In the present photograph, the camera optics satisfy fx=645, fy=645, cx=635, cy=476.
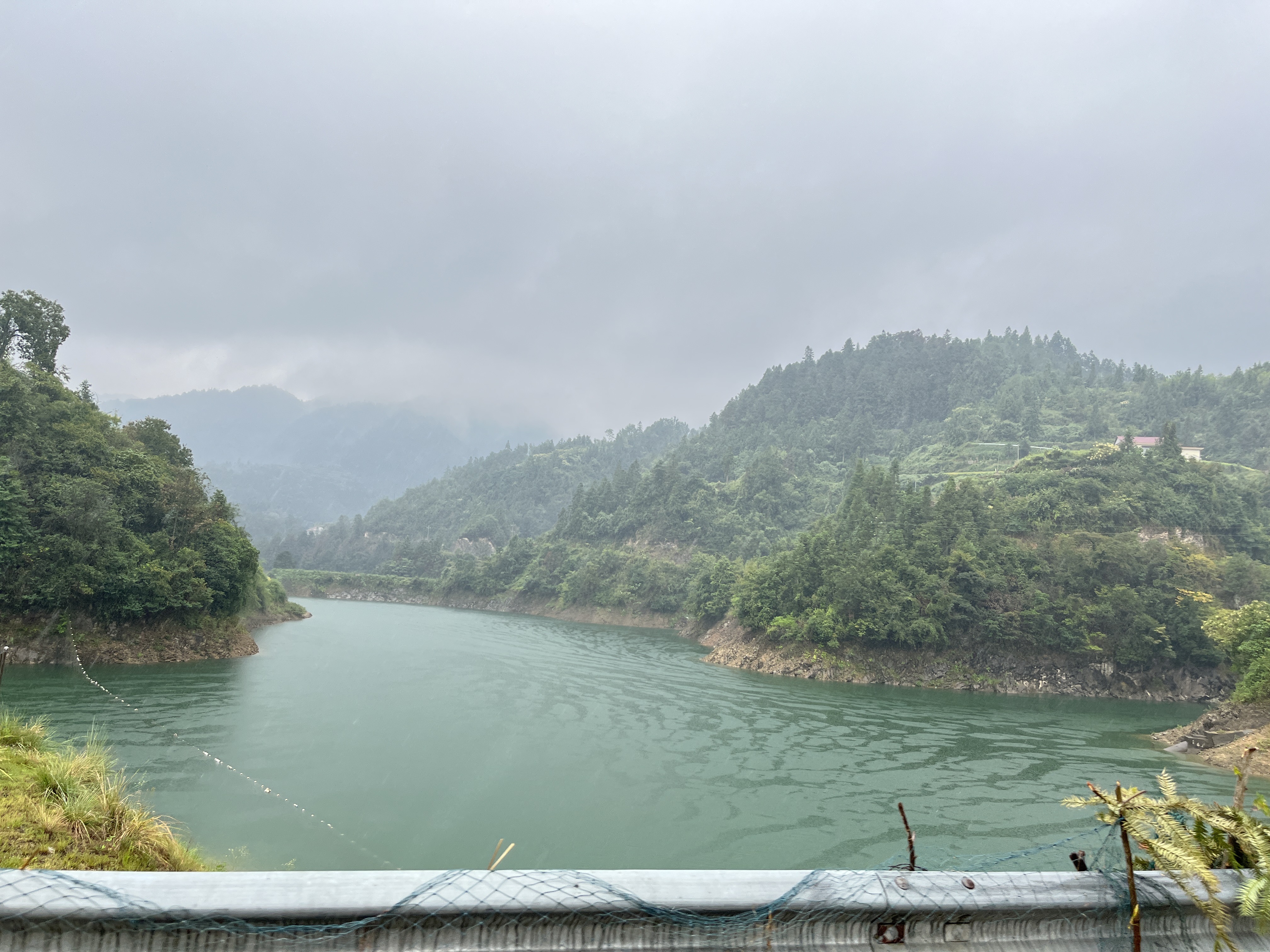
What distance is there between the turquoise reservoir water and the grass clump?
3699 mm

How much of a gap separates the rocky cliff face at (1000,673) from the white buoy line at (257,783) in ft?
83.4

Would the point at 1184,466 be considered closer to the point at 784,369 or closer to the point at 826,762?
the point at 826,762

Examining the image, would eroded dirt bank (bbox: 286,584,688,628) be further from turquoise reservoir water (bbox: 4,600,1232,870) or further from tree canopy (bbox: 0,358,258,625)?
tree canopy (bbox: 0,358,258,625)

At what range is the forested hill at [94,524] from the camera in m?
22.0

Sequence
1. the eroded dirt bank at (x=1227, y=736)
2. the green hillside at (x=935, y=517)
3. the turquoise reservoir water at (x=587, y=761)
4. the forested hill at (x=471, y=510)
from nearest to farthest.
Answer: the turquoise reservoir water at (x=587, y=761) → the eroded dirt bank at (x=1227, y=736) → the green hillside at (x=935, y=517) → the forested hill at (x=471, y=510)

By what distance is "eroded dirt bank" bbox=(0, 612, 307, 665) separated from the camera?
21.6m

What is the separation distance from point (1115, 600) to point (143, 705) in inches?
1564

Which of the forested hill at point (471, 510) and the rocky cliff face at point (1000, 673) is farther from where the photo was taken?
the forested hill at point (471, 510)

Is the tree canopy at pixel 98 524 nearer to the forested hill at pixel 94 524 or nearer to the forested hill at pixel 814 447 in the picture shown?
the forested hill at pixel 94 524

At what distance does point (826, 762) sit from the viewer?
16.5 metres

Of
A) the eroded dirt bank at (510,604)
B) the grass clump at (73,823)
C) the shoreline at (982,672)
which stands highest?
the grass clump at (73,823)

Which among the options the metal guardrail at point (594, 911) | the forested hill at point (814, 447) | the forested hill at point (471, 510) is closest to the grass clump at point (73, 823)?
the metal guardrail at point (594, 911)

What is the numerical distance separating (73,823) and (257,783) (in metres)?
8.91

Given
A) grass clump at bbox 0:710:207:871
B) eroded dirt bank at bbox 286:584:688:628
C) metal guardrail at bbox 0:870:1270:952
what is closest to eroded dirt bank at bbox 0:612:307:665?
grass clump at bbox 0:710:207:871
